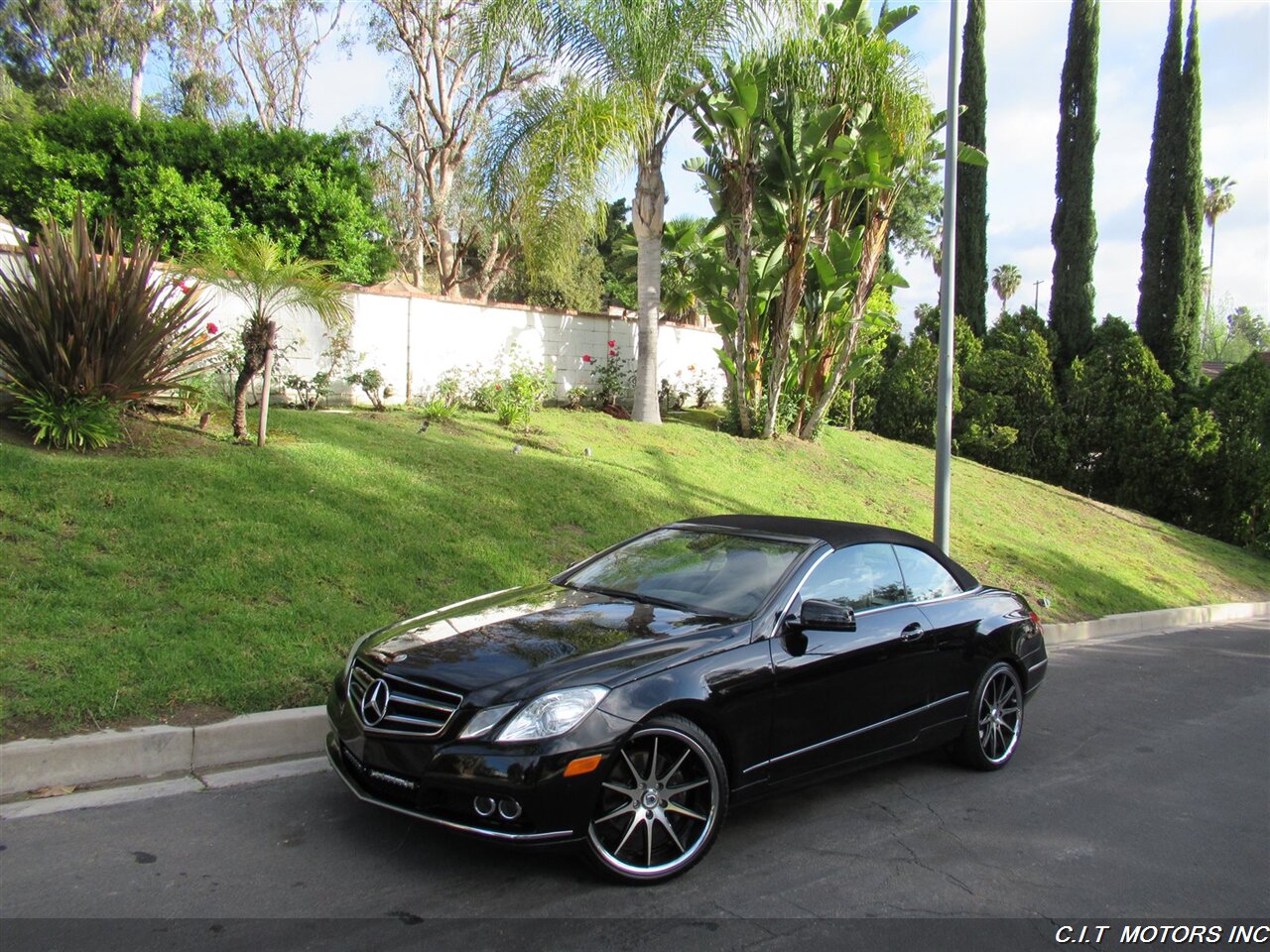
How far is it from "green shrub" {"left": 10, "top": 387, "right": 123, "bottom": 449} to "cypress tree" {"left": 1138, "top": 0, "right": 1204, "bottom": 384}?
22.5 meters

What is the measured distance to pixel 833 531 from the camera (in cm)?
541

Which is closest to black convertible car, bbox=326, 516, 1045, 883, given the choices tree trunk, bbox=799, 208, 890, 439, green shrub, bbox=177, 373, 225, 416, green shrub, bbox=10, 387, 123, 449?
green shrub, bbox=10, 387, 123, 449

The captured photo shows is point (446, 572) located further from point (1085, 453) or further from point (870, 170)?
point (1085, 453)

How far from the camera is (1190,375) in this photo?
22312mm

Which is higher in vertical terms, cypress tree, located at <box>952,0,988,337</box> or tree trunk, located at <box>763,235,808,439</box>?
cypress tree, located at <box>952,0,988,337</box>

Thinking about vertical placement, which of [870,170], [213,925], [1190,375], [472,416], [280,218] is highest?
[870,170]

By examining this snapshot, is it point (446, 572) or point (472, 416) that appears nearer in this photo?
point (446, 572)

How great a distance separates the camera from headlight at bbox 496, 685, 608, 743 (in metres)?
3.76

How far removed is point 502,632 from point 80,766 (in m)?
2.27

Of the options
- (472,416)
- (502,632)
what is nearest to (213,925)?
(502,632)

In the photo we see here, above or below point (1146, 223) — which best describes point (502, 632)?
below

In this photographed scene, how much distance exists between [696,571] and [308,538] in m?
3.76

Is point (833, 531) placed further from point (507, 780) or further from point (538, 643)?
point (507, 780)

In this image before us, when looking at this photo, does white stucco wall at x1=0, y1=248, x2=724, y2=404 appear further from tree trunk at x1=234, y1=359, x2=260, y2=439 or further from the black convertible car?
the black convertible car
